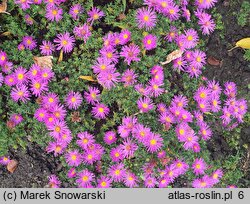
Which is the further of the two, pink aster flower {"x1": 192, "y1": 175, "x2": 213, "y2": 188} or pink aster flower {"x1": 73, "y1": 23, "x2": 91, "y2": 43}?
pink aster flower {"x1": 192, "y1": 175, "x2": 213, "y2": 188}

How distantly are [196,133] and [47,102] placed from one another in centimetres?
132

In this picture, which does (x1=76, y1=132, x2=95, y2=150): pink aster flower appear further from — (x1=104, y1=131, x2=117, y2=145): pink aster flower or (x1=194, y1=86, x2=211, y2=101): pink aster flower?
(x1=194, y1=86, x2=211, y2=101): pink aster flower

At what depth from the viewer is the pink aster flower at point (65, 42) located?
126 inches

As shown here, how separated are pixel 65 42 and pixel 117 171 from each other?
119cm

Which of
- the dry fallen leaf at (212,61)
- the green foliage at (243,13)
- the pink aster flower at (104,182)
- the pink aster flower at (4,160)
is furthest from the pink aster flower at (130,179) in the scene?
the green foliage at (243,13)

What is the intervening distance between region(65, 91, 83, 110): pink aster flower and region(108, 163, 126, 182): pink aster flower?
1.97ft

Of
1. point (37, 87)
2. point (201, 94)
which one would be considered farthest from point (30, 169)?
point (201, 94)

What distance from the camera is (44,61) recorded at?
3.18m

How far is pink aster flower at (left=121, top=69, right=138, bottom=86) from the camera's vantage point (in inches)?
123

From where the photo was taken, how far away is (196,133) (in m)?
3.29

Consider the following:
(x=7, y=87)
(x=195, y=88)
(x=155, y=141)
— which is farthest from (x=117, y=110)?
(x=7, y=87)

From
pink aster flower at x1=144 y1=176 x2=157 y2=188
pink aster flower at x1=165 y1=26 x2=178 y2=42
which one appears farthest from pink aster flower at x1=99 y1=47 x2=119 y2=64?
pink aster flower at x1=144 y1=176 x2=157 y2=188
